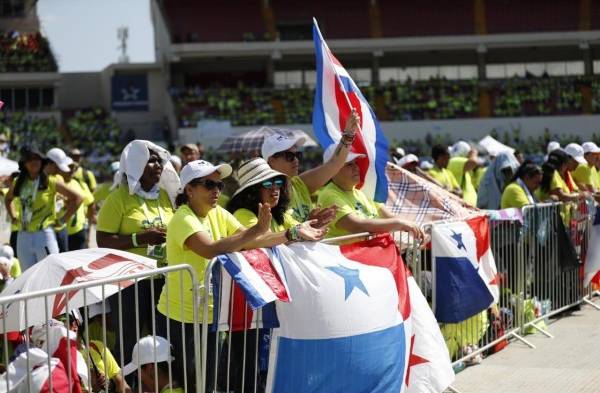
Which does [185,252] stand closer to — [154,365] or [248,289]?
[248,289]

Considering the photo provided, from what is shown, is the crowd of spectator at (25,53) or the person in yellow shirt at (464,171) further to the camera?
the crowd of spectator at (25,53)

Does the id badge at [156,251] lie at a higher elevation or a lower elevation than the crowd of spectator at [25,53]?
lower

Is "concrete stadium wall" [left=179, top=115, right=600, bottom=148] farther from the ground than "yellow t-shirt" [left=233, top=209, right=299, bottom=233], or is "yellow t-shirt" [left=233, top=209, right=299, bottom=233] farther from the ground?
"concrete stadium wall" [left=179, top=115, right=600, bottom=148]

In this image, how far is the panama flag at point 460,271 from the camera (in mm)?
7562

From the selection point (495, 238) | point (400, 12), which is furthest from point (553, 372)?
point (400, 12)

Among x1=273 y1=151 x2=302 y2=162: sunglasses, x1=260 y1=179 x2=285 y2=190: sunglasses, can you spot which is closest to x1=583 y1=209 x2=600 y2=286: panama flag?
x1=273 y1=151 x2=302 y2=162: sunglasses

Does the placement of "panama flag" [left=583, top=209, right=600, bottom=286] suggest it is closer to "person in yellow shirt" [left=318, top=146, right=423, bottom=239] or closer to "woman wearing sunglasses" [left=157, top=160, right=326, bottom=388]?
"person in yellow shirt" [left=318, top=146, right=423, bottom=239]

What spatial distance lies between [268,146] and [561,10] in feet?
152

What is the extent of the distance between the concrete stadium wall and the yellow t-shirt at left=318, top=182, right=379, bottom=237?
3463 cm

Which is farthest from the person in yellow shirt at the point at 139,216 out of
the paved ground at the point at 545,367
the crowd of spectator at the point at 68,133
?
the crowd of spectator at the point at 68,133

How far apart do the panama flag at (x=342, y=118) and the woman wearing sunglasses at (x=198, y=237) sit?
1.76 meters

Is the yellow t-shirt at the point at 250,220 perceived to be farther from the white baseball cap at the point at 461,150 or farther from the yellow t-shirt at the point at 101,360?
the white baseball cap at the point at 461,150

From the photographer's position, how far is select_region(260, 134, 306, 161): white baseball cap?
652 cm

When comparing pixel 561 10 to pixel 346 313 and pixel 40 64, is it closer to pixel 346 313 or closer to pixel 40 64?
pixel 40 64
